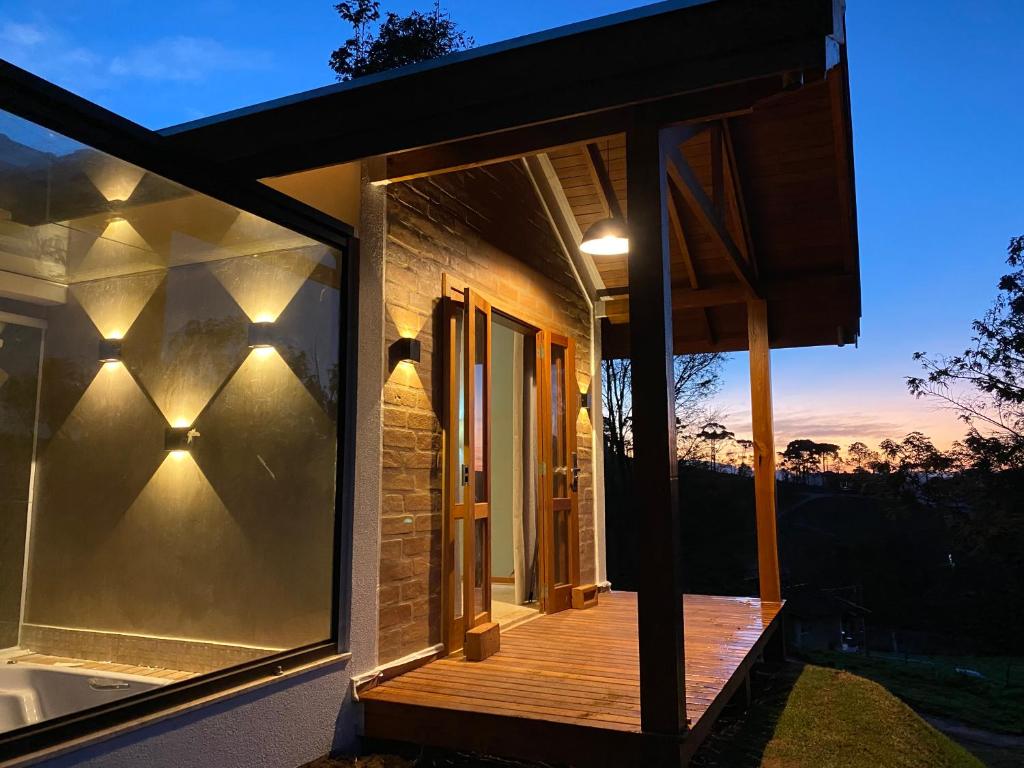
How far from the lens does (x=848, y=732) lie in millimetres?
5191

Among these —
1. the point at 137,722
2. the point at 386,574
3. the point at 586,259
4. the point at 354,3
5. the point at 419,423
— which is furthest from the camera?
the point at 354,3

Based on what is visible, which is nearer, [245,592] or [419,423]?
[245,592]

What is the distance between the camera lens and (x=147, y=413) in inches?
148

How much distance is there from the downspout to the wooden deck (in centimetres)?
235

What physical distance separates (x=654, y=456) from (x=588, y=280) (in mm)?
4845

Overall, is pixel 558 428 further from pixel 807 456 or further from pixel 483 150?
pixel 807 456

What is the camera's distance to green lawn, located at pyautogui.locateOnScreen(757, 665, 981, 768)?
4.68 m

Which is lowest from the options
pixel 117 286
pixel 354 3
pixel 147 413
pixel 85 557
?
pixel 85 557

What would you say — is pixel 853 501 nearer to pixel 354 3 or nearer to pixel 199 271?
pixel 354 3

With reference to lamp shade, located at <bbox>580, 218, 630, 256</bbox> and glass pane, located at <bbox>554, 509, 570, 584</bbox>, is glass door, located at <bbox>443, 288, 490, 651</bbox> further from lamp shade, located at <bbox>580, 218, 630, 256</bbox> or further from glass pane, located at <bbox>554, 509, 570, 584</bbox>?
glass pane, located at <bbox>554, 509, 570, 584</bbox>

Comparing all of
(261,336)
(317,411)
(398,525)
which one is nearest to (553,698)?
(398,525)

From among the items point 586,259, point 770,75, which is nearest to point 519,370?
point 586,259

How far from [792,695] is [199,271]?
200 inches

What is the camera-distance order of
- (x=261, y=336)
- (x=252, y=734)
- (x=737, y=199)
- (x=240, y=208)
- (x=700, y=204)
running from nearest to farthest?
(x=252, y=734), (x=240, y=208), (x=261, y=336), (x=700, y=204), (x=737, y=199)
